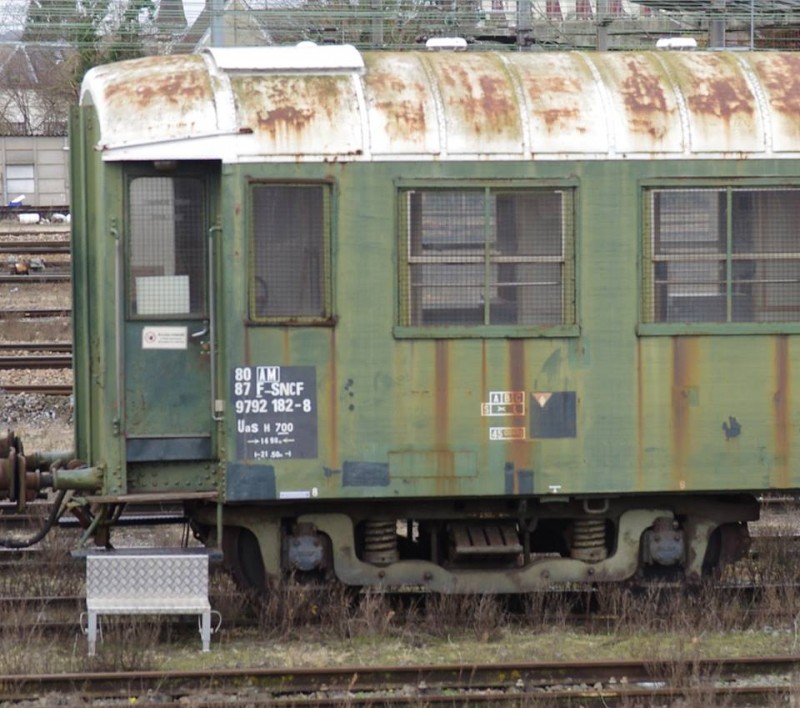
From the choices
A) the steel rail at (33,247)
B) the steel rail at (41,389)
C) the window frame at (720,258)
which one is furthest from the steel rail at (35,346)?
the window frame at (720,258)

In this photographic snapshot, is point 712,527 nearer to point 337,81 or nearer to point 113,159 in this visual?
point 337,81

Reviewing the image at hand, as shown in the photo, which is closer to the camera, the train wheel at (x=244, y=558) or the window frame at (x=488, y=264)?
the window frame at (x=488, y=264)

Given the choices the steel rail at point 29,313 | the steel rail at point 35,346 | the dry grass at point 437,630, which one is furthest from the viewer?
the steel rail at point 29,313

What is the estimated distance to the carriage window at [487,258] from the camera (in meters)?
8.52

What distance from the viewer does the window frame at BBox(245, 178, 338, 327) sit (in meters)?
8.38

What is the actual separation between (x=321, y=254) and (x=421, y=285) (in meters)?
0.63

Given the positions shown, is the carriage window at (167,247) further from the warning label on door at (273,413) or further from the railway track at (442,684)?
the railway track at (442,684)

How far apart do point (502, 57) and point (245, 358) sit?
8.38 ft

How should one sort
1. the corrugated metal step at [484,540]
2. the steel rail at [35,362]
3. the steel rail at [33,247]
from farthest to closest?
the steel rail at [33,247]
the steel rail at [35,362]
the corrugated metal step at [484,540]

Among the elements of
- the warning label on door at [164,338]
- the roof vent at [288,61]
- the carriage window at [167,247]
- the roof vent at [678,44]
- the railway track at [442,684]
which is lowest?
the railway track at [442,684]

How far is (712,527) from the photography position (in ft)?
30.0

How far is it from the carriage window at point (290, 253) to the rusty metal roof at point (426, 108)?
0.24 meters

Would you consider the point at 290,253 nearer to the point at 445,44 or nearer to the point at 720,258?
the point at 445,44

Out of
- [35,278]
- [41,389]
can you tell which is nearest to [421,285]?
[41,389]
